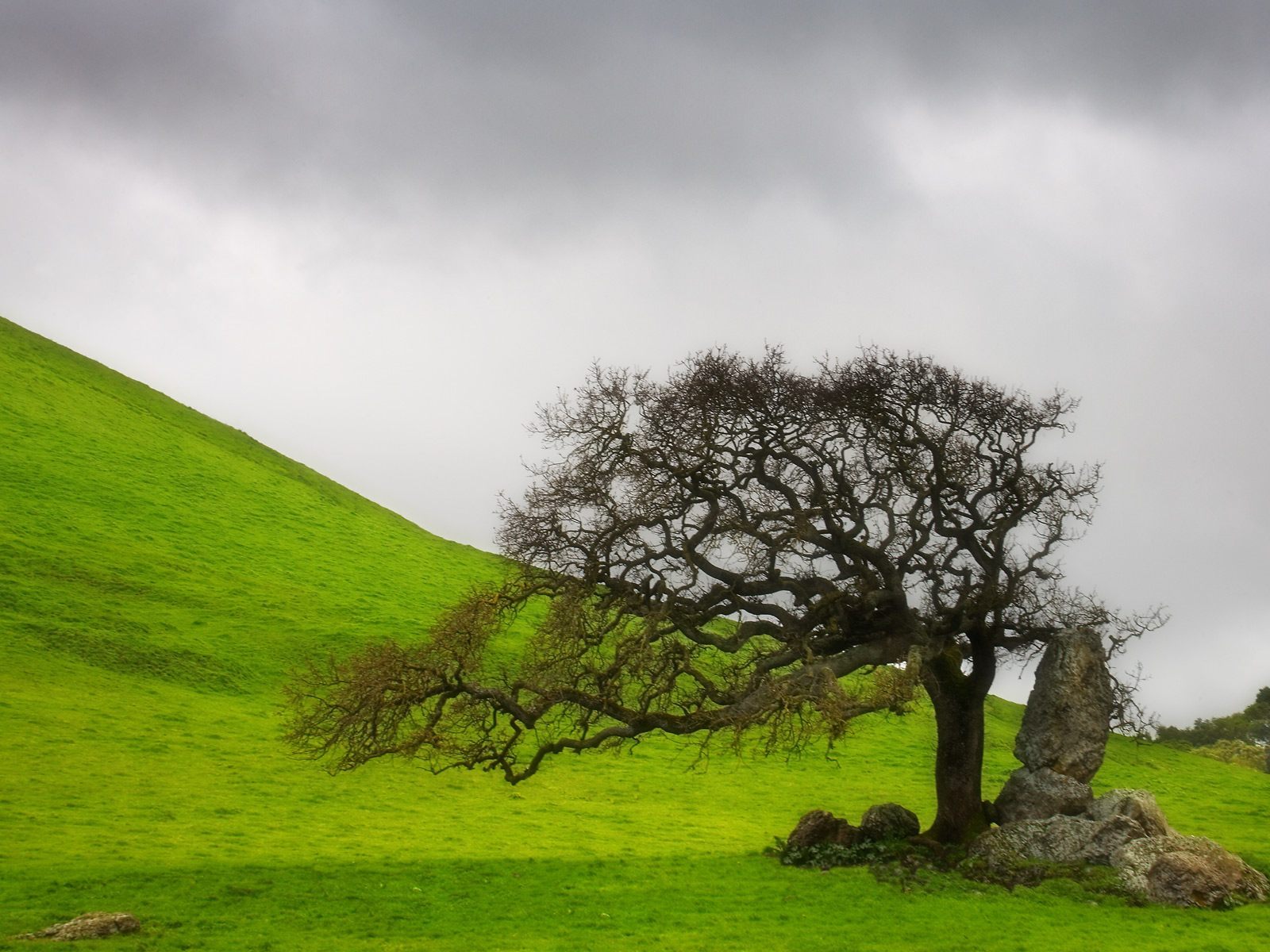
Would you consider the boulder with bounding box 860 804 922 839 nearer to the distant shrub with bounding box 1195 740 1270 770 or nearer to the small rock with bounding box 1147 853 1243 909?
the small rock with bounding box 1147 853 1243 909

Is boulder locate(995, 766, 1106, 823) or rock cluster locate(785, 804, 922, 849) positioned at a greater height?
boulder locate(995, 766, 1106, 823)

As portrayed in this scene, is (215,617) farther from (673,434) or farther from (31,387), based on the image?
(673,434)

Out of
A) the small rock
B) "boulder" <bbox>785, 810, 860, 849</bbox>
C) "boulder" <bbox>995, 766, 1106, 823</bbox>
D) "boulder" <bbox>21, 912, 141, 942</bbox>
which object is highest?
"boulder" <bbox>995, 766, 1106, 823</bbox>

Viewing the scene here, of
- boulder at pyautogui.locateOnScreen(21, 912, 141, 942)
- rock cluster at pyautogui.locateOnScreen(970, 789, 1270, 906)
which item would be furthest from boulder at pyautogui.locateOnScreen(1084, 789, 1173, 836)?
boulder at pyautogui.locateOnScreen(21, 912, 141, 942)

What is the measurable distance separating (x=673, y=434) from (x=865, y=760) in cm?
3528

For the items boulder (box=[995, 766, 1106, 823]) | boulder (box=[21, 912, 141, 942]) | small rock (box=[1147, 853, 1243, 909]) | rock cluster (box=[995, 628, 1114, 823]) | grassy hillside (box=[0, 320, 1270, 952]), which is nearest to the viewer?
boulder (box=[21, 912, 141, 942])

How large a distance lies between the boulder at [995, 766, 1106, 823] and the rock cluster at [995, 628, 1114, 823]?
0.06ft

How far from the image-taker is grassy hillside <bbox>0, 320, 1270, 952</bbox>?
23.5m

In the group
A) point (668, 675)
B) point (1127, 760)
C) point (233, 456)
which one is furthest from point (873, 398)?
point (233, 456)

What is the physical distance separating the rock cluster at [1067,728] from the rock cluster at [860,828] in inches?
101

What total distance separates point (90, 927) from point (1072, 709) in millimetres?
22307

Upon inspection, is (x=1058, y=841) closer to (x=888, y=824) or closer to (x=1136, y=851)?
(x=1136, y=851)

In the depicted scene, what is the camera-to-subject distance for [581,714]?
84.9ft

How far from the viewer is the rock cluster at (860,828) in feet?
98.7
